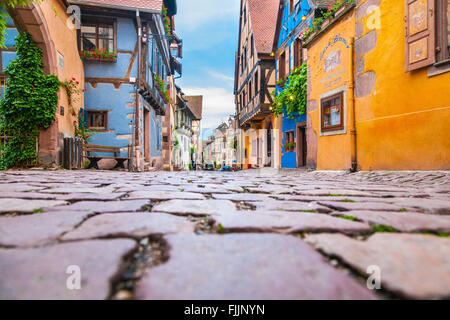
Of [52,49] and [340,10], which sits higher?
[340,10]

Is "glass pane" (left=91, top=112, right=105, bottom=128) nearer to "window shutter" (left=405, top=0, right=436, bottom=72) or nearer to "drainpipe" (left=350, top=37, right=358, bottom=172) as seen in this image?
"drainpipe" (left=350, top=37, right=358, bottom=172)

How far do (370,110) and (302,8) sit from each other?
605cm

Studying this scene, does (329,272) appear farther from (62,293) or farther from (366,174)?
(366,174)

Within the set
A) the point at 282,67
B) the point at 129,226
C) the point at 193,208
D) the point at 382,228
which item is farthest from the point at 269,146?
the point at 129,226

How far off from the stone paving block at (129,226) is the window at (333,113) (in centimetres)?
550

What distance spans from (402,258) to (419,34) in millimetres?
4608

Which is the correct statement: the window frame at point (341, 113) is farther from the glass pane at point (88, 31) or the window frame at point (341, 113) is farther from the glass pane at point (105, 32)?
the glass pane at point (88, 31)

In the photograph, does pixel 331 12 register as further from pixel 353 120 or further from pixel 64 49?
pixel 64 49

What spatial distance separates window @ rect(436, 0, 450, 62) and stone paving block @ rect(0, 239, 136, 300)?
15.8 ft

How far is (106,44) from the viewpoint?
8.81m

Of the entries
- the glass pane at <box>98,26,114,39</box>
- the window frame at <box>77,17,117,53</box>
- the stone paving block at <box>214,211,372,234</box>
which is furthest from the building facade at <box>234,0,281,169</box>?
the stone paving block at <box>214,211,372,234</box>

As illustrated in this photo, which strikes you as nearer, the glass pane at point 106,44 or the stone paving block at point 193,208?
the stone paving block at point 193,208

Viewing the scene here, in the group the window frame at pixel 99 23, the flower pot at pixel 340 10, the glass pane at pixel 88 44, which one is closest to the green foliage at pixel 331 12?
the flower pot at pixel 340 10

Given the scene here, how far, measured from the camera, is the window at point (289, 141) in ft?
33.7
